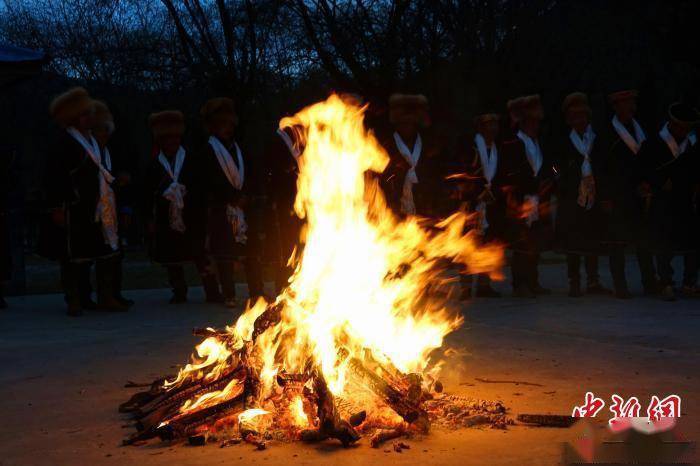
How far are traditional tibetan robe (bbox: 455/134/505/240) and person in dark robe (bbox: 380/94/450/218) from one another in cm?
31

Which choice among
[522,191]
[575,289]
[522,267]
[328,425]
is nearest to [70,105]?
[522,191]

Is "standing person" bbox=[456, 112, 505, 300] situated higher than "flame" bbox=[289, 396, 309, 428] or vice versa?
"standing person" bbox=[456, 112, 505, 300]

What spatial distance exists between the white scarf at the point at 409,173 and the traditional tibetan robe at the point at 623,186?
2.23 meters

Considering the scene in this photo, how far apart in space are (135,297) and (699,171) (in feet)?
22.6

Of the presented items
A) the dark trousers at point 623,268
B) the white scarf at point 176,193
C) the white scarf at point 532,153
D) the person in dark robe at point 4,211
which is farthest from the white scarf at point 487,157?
the person in dark robe at point 4,211

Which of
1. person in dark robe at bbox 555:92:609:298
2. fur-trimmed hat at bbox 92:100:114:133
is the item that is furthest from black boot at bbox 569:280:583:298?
fur-trimmed hat at bbox 92:100:114:133

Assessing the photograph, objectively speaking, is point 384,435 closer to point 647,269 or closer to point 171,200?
point 171,200

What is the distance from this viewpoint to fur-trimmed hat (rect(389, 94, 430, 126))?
10.9 m

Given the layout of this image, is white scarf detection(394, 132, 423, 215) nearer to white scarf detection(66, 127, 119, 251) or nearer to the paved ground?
the paved ground

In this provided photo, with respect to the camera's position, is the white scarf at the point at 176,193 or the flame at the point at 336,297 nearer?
the flame at the point at 336,297

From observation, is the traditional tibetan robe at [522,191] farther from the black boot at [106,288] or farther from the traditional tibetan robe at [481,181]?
the black boot at [106,288]

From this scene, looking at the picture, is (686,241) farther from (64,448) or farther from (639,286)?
(64,448)

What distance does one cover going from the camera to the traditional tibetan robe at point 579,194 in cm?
1159

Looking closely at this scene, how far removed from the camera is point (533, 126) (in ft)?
38.7
